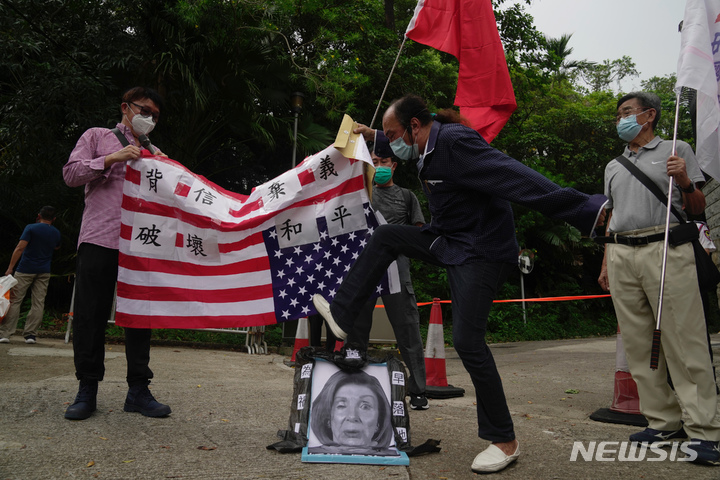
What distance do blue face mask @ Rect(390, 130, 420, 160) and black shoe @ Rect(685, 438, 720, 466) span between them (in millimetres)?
2268

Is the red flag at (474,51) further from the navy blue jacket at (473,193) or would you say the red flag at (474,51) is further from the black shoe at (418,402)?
the black shoe at (418,402)

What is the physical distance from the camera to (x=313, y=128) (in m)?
13.8

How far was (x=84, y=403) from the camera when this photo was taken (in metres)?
3.87

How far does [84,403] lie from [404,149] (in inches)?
104

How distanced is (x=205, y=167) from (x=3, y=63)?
15.6ft

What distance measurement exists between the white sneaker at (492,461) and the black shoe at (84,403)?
97.8 inches

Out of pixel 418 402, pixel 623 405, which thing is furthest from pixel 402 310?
pixel 623 405

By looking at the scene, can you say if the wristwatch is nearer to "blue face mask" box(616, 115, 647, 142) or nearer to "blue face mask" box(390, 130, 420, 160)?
"blue face mask" box(616, 115, 647, 142)

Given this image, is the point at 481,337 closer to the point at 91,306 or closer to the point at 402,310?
the point at 402,310

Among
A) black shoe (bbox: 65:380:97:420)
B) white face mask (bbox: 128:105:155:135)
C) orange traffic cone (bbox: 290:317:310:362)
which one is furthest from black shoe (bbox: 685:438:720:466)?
orange traffic cone (bbox: 290:317:310:362)

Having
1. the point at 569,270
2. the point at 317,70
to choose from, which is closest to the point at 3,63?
the point at 317,70

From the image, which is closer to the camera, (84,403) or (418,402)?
(84,403)

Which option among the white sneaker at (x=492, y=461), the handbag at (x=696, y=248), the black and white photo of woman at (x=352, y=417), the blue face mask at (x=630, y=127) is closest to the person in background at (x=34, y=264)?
the black and white photo of woman at (x=352, y=417)

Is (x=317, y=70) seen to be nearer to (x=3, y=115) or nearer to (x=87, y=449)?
(x=3, y=115)
